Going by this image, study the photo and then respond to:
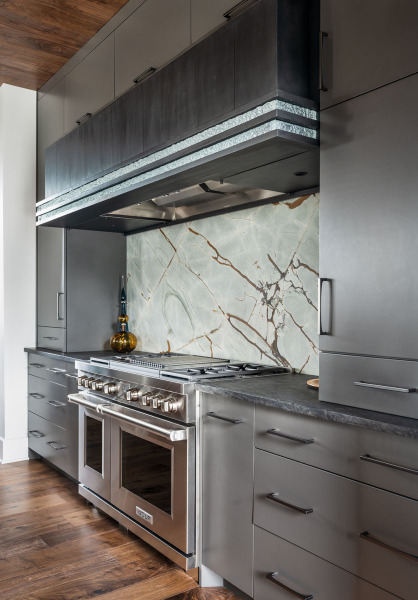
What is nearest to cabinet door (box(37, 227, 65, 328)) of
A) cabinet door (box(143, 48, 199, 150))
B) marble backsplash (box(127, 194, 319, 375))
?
marble backsplash (box(127, 194, 319, 375))

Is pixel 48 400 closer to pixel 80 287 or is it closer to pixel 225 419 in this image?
pixel 80 287

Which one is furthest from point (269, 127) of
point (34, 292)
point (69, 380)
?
point (34, 292)

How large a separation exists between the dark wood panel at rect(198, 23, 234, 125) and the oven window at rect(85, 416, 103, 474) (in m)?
1.79

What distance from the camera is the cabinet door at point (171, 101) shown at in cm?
220

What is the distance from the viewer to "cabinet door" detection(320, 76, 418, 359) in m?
1.52

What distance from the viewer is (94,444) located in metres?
3.03

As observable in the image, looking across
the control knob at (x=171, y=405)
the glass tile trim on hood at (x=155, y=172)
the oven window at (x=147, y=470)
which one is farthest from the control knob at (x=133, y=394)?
the glass tile trim on hood at (x=155, y=172)

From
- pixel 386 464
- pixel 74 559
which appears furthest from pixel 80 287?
pixel 386 464

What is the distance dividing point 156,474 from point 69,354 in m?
1.47

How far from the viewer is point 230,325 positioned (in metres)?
2.99

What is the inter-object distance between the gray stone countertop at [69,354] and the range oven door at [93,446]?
318 mm

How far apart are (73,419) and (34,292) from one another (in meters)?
1.33

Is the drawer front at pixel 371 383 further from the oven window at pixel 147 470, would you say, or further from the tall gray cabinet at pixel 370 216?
the oven window at pixel 147 470

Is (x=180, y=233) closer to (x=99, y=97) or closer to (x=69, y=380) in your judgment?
(x=99, y=97)
